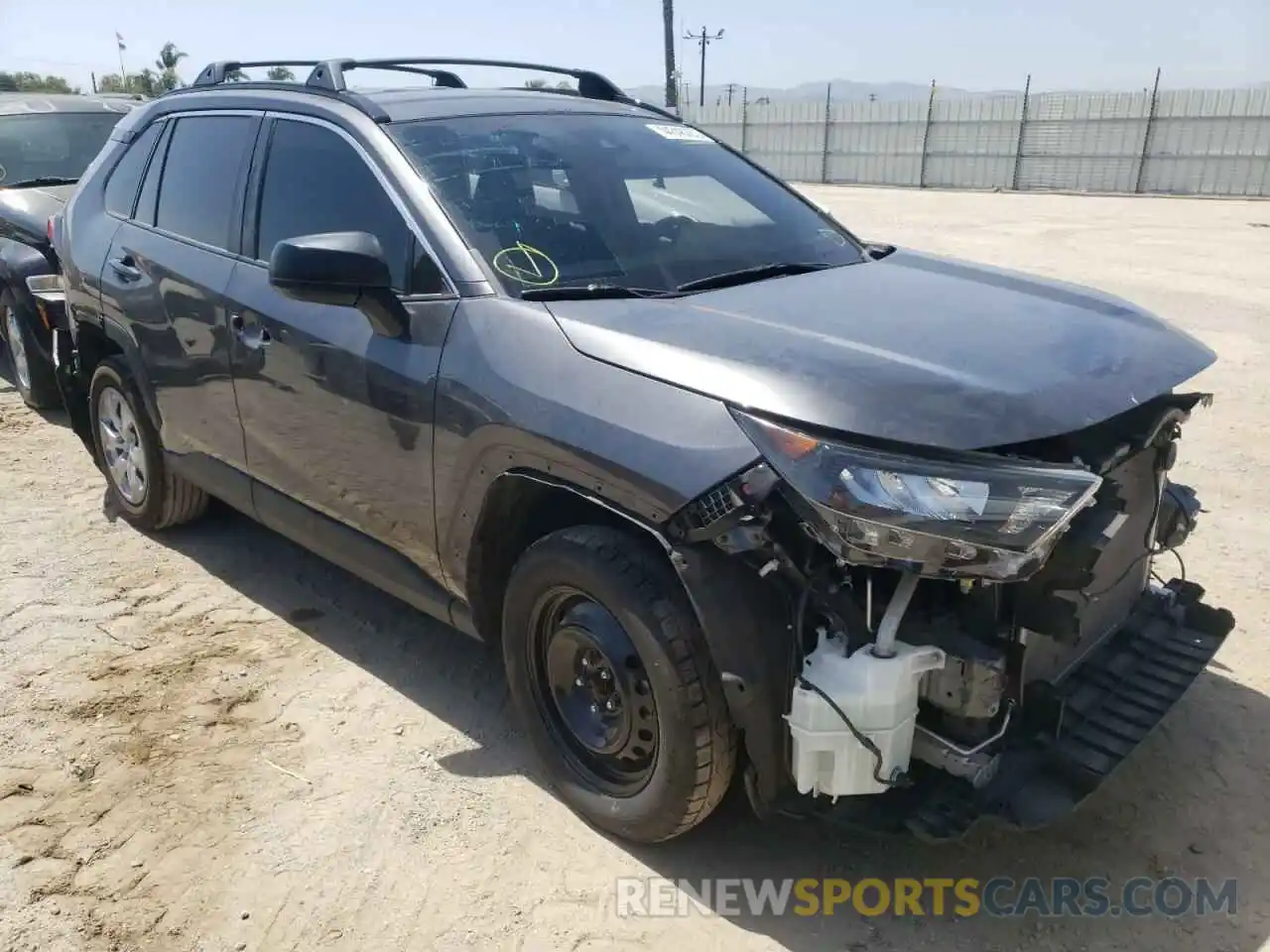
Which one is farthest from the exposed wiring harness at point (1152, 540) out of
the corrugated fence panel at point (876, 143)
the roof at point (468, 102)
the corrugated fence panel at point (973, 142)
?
the corrugated fence panel at point (876, 143)

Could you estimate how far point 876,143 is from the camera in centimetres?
3081

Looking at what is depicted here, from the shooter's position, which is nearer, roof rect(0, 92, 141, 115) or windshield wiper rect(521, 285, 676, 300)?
windshield wiper rect(521, 285, 676, 300)

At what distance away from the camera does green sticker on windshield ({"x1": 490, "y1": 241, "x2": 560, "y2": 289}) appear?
2881 millimetres

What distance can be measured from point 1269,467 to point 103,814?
17.9ft

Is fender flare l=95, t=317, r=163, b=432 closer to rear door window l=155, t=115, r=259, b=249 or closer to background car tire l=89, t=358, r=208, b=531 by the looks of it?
background car tire l=89, t=358, r=208, b=531

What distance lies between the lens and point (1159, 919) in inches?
99.5

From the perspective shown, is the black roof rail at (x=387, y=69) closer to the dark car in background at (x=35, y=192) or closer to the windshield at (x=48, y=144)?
the dark car in background at (x=35, y=192)

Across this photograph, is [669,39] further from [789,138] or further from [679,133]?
[679,133]

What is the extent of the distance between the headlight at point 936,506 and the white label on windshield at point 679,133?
2.07 m

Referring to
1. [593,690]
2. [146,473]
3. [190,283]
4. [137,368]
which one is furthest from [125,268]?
[593,690]

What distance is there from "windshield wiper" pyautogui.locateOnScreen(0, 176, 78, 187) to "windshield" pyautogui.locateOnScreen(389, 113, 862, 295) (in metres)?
5.31

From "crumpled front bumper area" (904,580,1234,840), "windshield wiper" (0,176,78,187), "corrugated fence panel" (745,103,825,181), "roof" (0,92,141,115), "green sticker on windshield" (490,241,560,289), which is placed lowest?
"corrugated fence panel" (745,103,825,181)

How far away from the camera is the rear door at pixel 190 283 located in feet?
12.5

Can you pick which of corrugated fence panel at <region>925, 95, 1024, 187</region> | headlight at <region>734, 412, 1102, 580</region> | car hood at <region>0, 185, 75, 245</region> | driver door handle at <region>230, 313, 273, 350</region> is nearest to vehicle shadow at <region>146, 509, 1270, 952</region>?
headlight at <region>734, 412, 1102, 580</region>
